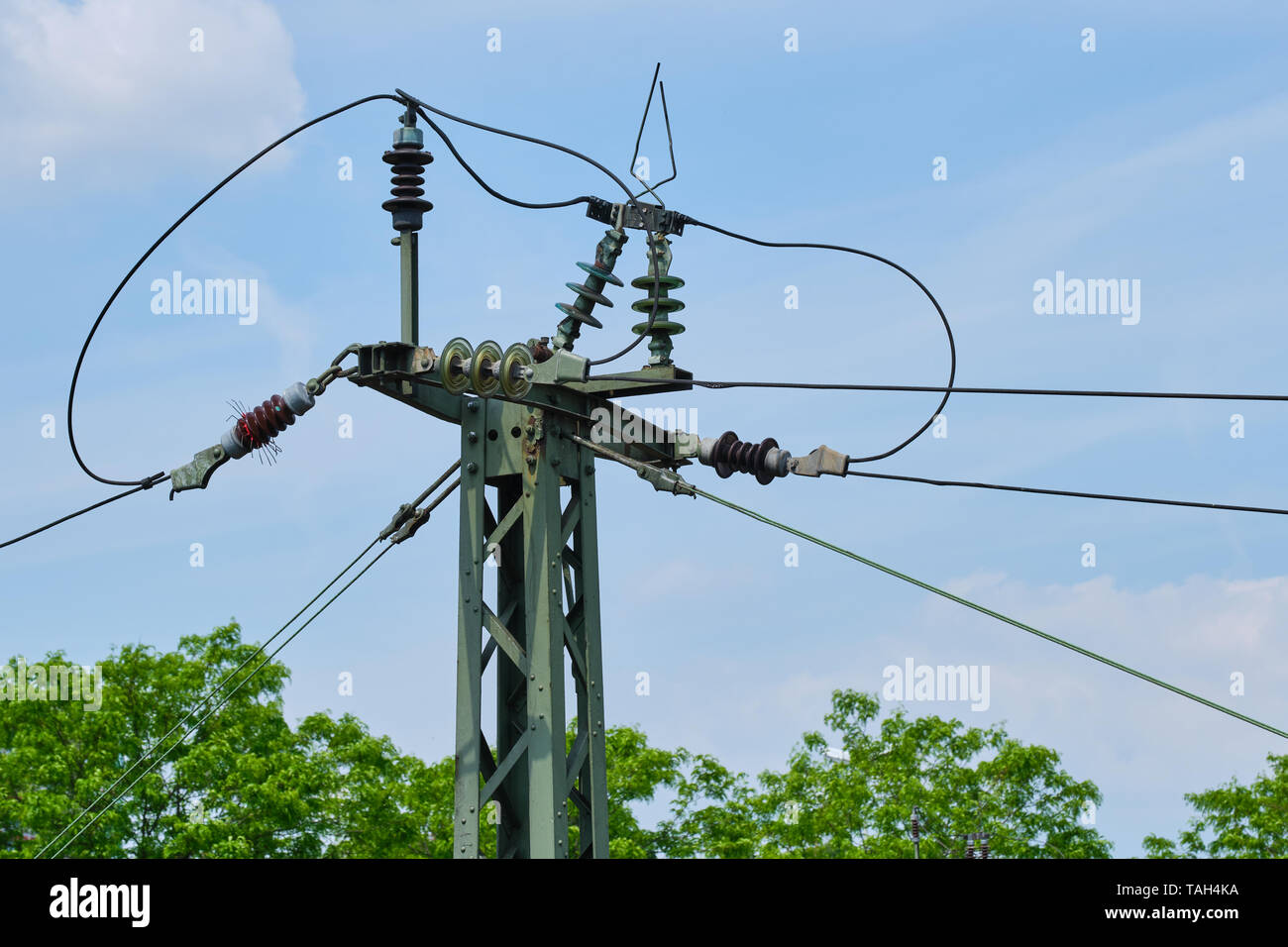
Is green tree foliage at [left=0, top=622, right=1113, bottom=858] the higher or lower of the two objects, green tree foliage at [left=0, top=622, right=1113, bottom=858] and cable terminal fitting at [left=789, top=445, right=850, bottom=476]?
the lower

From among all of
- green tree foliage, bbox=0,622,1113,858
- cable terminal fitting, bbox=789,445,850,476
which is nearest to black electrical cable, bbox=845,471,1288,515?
cable terminal fitting, bbox=789,445,850,476

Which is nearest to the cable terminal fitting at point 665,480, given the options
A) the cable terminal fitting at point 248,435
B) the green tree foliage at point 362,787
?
the cable terminal fitting at point 248,435

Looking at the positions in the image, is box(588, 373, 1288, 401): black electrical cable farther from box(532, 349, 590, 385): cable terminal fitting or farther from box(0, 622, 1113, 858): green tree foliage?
box(0, 622, 1113, 858): green tree foliage

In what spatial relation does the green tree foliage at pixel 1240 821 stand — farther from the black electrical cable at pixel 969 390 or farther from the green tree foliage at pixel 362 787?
the black electrical cable at pixel 969 390

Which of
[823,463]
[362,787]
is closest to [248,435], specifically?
[823,463]

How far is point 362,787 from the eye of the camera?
3244 cm

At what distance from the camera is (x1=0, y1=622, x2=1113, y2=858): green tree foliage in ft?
99.5

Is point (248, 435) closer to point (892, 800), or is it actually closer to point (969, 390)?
point (969, 390)

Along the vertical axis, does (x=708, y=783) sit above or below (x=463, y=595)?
below

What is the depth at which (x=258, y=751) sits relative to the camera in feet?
108
